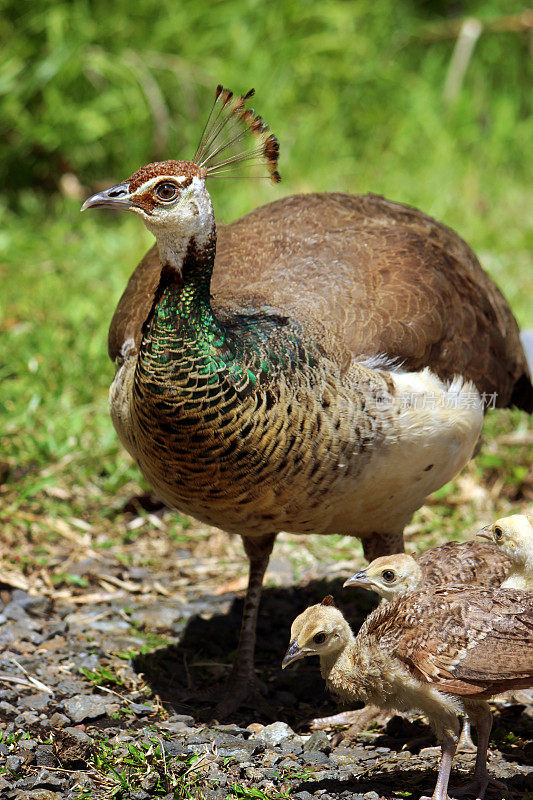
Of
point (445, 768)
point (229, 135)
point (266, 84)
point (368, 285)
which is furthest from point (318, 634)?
point (266, 84)

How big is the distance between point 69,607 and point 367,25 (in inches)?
223

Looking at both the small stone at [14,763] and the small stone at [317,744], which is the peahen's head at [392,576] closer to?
the small stone at [317,744]

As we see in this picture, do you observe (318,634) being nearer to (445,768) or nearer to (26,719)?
(445,768)

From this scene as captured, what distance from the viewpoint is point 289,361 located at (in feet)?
10.7

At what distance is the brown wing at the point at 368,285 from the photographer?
3.53 meters

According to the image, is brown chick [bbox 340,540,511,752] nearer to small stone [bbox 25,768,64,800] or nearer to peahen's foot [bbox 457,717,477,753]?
peahen's foot [bbox 457,717,477,753]

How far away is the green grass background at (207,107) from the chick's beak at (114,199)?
2.42 meters

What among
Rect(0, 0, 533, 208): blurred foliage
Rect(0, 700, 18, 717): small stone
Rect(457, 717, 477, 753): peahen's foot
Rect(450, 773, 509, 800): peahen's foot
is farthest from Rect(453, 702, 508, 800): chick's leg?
Rect(0, 0, 533, 208): blurred foliage

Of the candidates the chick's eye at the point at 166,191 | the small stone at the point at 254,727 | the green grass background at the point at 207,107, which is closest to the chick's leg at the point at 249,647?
the small stone at the point at 254,727

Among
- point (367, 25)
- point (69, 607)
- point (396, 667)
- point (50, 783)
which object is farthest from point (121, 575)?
point (367, 25)

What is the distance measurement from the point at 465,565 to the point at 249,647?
0.91 m

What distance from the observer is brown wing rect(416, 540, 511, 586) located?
10.4ft

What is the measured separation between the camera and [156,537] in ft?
15.4

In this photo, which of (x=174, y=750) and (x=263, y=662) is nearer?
(x=174, y=750)
